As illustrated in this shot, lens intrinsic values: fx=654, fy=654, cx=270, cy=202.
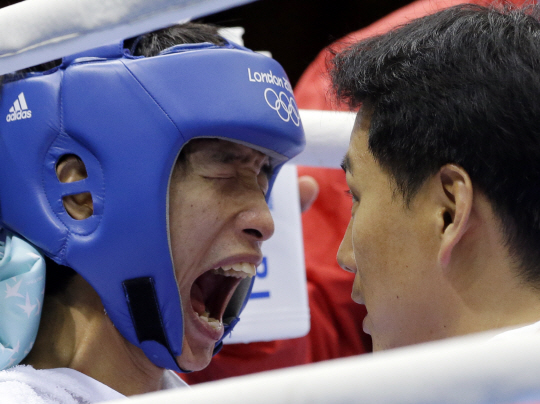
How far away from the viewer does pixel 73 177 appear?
126 cm

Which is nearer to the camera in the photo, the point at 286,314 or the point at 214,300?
the point at 214,300

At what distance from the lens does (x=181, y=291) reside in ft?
4.47

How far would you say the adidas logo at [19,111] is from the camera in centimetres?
125

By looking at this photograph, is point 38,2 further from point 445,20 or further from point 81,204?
point 445,20

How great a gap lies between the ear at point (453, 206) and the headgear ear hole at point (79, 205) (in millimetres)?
662

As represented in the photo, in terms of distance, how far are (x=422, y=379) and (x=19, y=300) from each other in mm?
939

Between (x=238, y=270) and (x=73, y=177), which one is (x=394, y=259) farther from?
(x=73, y=177)

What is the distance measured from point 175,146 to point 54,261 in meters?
0.34

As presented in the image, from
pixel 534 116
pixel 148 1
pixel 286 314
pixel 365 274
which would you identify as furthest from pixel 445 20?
pixel 286 314

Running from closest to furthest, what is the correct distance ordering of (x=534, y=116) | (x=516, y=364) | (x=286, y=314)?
(x=516, y=364), (x=534, y=116), (x=286, y=314)

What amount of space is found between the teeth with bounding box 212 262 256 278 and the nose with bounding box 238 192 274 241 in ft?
0.21

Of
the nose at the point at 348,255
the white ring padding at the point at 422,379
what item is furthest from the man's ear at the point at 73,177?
the white ring padding at the point at 422,379

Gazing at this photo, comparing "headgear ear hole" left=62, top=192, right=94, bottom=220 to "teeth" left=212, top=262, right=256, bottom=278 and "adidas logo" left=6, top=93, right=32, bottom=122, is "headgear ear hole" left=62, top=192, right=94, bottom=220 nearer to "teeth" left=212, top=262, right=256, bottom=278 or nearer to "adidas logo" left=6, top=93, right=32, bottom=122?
"adidas logo" left=6, top=93, right=32, bottom=122

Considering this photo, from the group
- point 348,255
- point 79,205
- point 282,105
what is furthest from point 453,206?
point 79,205
